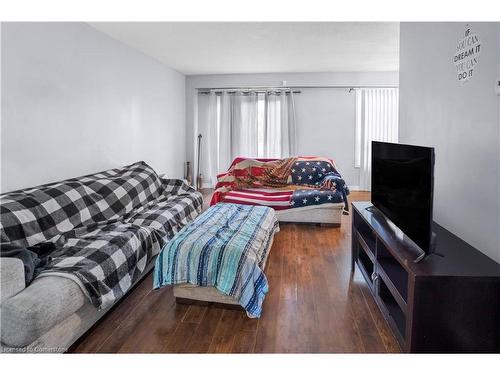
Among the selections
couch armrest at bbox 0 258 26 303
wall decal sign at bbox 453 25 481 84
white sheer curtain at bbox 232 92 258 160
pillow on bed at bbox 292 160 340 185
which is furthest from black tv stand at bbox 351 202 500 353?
white sheer curtain at bbox 232 92 258 160

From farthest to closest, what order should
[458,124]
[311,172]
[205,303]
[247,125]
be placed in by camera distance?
[247,125], [311,172], [205,303], [458,124]

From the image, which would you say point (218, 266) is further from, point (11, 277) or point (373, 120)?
point (373, 120)

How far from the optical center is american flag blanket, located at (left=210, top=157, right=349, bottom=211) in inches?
178

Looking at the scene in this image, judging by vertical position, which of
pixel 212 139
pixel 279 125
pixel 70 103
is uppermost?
pixel 279 125

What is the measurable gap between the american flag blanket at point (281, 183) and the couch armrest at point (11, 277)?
9.69 feet

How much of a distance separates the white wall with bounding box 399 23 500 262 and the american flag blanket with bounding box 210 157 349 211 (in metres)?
1.74

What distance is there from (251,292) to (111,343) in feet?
2.79

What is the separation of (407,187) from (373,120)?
16.8 feet

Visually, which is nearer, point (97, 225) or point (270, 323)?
point (270, 323)

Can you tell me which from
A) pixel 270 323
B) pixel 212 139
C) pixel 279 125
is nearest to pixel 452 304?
pixel 270 323

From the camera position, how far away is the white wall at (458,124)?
71.1 inches

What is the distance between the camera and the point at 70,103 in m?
3.43

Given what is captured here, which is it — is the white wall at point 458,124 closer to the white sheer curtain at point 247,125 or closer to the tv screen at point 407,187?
the tv screen at point 407,187
